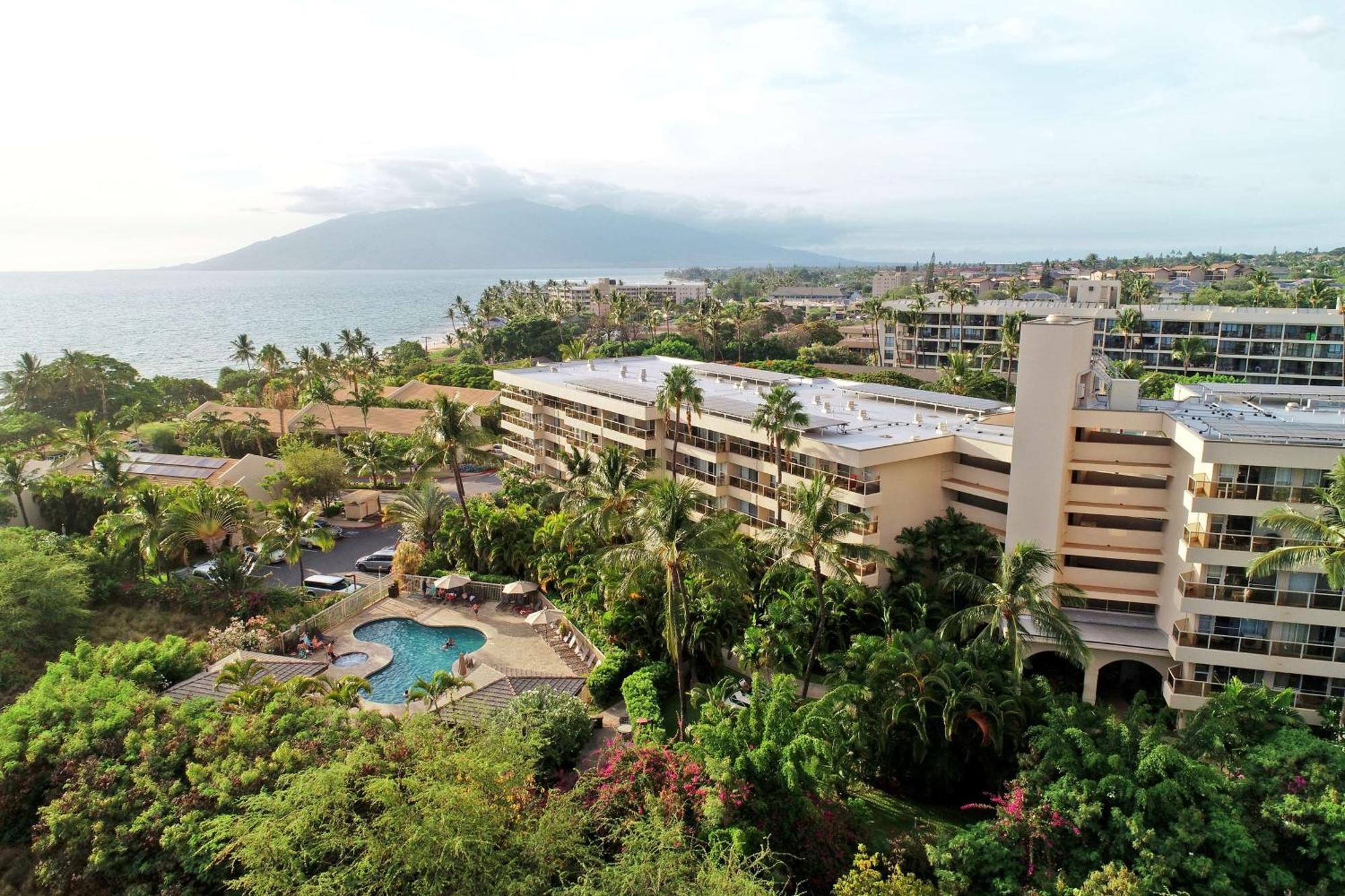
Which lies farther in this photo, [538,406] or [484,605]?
[538,406]

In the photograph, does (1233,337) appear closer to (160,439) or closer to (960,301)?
(960,301)

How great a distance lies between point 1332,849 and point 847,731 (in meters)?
11.9

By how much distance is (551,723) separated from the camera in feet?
89.7

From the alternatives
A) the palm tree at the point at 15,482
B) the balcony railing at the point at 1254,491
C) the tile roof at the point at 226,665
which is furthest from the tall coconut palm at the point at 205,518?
the balcony railing at the point at 1254,491

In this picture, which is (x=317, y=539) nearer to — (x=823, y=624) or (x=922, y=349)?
(x=823, y=624)

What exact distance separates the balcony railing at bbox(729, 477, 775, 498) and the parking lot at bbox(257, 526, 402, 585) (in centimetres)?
2407

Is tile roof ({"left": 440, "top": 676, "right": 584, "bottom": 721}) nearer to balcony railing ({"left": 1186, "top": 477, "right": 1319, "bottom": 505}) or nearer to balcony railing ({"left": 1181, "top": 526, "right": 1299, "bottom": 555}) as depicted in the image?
balcony railing ({"left": 1181, "top": 526, "right": 1299, "bottom": 555})

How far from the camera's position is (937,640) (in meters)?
27.6

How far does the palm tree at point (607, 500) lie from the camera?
3659cm

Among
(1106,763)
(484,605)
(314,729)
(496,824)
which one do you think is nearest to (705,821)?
(496,824)

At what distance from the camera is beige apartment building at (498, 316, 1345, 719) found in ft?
88.4

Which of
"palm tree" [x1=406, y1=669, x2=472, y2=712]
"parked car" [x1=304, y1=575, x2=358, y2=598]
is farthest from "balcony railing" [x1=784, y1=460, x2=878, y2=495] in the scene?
"parked car" [x1=304, y1=575, x2=358, y2=598]

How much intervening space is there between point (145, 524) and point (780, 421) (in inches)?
1270

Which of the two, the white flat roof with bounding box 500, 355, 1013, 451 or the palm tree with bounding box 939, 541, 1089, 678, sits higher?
the white flat roof with bounding box 500, 355, 1013, 451
